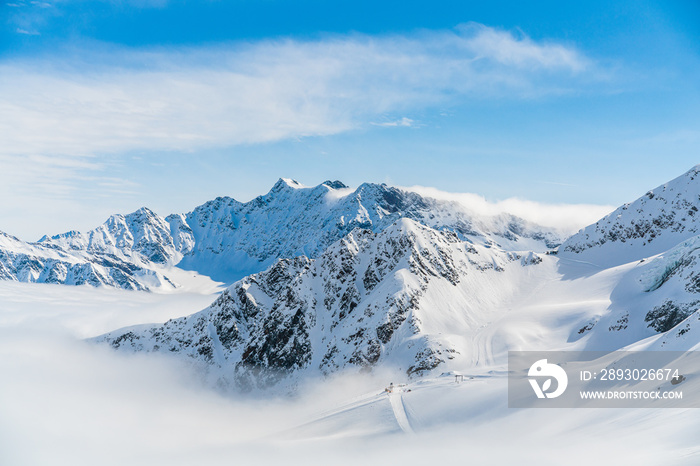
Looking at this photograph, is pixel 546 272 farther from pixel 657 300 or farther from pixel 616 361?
pixel 616 361

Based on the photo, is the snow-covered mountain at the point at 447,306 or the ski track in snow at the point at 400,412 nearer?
the ski track in snow at the point at 400,412

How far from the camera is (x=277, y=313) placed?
625 ft

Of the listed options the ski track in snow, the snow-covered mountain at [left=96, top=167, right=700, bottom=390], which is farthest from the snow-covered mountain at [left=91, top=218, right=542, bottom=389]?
the ski track in snow

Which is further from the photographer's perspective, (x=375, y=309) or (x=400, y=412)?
(x=375, y=309)

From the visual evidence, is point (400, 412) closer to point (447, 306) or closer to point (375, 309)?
point (375, 309)

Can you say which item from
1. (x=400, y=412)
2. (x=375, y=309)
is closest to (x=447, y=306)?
(x=375, y=309)

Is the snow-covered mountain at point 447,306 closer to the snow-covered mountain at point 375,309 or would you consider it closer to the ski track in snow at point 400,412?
the snow-covered mountain at point 375,309

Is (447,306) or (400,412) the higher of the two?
(447,306)

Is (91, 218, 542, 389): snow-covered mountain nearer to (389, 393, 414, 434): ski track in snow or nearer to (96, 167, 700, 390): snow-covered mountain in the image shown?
(96, 167, 700, 390): snow-covered mountain

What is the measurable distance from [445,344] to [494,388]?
63621 millimetres

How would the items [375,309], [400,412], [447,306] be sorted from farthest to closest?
[447,306], [375,309], [400,412]

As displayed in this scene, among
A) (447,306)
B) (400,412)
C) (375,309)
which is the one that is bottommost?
(400,412)

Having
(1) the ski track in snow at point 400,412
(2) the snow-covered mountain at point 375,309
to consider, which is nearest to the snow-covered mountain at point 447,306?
(2) the snow-covered mountain at point 375,309

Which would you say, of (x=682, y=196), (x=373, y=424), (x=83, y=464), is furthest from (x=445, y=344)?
(x=682, y=196)
